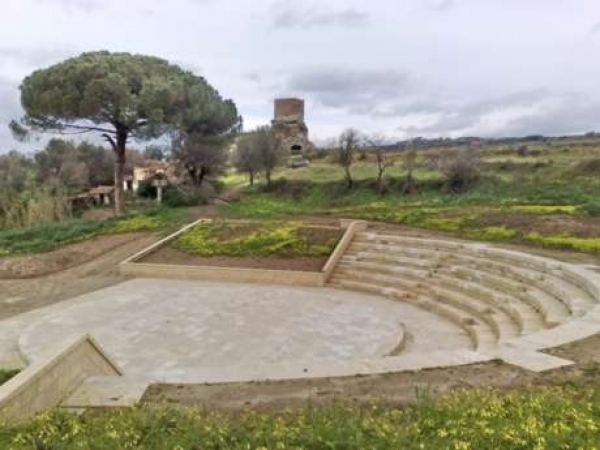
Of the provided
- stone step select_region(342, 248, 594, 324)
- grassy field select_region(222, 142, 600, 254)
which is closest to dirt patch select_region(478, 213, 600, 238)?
grassy field select_region(222, 142, 600, 254)

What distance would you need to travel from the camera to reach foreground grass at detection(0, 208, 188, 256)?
15812mm

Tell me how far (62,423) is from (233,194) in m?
26.7

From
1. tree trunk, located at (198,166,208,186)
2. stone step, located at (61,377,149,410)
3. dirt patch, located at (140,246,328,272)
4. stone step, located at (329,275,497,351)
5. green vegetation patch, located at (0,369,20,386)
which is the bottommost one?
stone step, located at (329,275,497,351)

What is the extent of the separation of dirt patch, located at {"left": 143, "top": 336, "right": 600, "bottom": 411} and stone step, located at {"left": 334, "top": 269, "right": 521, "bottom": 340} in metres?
2.53

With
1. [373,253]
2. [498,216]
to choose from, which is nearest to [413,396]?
[373,253]

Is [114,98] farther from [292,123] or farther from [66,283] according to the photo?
[292,123]

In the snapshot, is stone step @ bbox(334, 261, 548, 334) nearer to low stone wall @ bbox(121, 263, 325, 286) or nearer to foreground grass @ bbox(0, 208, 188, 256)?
low stone wall @ bbox(121, 263, 325, 286)

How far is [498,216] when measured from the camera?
14508 millimetres

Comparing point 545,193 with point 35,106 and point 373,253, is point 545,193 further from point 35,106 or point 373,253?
point 35,106

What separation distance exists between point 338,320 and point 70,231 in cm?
1212

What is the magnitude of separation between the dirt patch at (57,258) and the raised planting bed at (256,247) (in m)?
2.20

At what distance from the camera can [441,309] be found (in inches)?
376

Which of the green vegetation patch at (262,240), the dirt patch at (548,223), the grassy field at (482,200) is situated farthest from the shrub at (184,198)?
the dirt patch at (548,223)

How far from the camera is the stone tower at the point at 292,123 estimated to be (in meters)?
53.7
